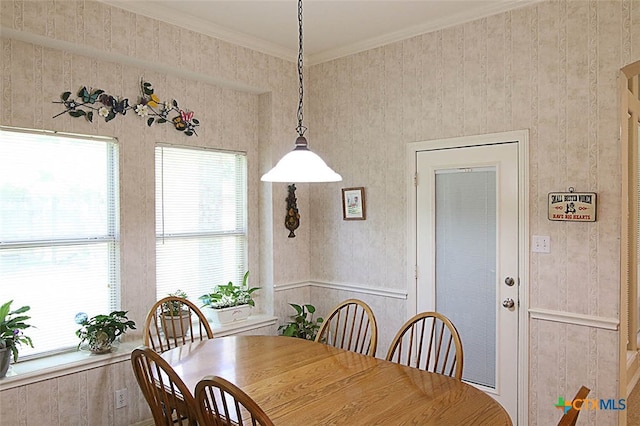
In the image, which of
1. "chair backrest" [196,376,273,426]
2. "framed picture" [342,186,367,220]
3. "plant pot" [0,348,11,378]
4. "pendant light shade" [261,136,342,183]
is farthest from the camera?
"framed picture" [342,186,367,220]

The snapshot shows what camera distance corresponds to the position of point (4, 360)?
2.55 metres

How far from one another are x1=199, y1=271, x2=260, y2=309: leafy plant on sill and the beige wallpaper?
0.23 metres

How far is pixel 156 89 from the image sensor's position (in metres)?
3.42

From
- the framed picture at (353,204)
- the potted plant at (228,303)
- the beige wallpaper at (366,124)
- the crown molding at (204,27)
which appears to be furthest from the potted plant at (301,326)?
the crown molding at (204,27)

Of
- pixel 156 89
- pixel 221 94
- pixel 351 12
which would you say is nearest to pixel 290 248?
pixel 221 94

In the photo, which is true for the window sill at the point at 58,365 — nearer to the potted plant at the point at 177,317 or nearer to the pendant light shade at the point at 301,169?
the potted plant at the point at 177,317

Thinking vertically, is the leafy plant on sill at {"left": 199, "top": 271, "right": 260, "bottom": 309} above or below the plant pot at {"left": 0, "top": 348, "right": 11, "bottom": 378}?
above

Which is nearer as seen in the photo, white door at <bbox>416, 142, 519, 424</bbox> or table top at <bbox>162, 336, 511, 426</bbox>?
table top at <bbox>162, 336, 511, 426</bbox>

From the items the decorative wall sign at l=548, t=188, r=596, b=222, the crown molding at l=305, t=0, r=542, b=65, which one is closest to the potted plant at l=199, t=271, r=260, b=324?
the crown molding at l=305, t=0, r=542, b=65

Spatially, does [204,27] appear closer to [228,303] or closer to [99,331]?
[228,303]

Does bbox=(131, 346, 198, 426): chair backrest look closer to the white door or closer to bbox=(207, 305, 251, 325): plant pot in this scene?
bbox=(207, 305, 251, 325): plant pot

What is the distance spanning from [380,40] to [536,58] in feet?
4.02

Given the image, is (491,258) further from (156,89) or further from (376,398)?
(156,89)

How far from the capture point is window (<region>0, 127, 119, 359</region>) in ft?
9.10
